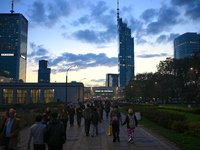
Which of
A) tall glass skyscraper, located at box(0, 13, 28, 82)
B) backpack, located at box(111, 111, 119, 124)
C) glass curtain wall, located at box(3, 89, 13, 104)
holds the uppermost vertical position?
tall glass skyscraper, located at box(0, 13, 28, 82)

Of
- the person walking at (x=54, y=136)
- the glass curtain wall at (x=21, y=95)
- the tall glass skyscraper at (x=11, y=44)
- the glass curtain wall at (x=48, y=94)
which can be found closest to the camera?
the person walking at (x=54, y=136)

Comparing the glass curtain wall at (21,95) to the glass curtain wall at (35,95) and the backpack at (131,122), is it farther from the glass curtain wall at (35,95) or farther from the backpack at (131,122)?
the backpack at (131,122)

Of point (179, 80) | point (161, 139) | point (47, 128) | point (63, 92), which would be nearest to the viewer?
point (47, 128)

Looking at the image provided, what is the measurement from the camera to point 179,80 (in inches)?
2611

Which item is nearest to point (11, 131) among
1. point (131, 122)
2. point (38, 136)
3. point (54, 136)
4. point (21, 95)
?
point (38, 136)

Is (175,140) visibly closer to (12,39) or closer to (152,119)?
(152,119)

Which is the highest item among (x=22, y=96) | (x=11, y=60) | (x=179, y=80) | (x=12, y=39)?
(x=12, y=39)

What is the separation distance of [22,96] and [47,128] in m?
76.8

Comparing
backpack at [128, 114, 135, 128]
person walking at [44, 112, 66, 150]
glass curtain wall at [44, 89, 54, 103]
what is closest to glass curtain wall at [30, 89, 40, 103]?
glass curtain wall at [44, 89, 54, 103]

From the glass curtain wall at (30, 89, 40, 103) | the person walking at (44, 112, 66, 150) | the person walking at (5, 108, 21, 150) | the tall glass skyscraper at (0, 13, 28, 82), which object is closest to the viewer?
the person walking at (44, 112, 66, 150)

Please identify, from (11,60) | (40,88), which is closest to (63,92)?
(40,88)

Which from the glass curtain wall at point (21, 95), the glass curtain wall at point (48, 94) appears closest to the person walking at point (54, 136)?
the glass curtain wall at point (48, 94)

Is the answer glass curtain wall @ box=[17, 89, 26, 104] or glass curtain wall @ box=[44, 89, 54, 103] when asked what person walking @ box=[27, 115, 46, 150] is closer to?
glass curtain wall @ box=[44, 89, 54, 103]

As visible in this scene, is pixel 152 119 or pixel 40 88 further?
pixel 40 88
